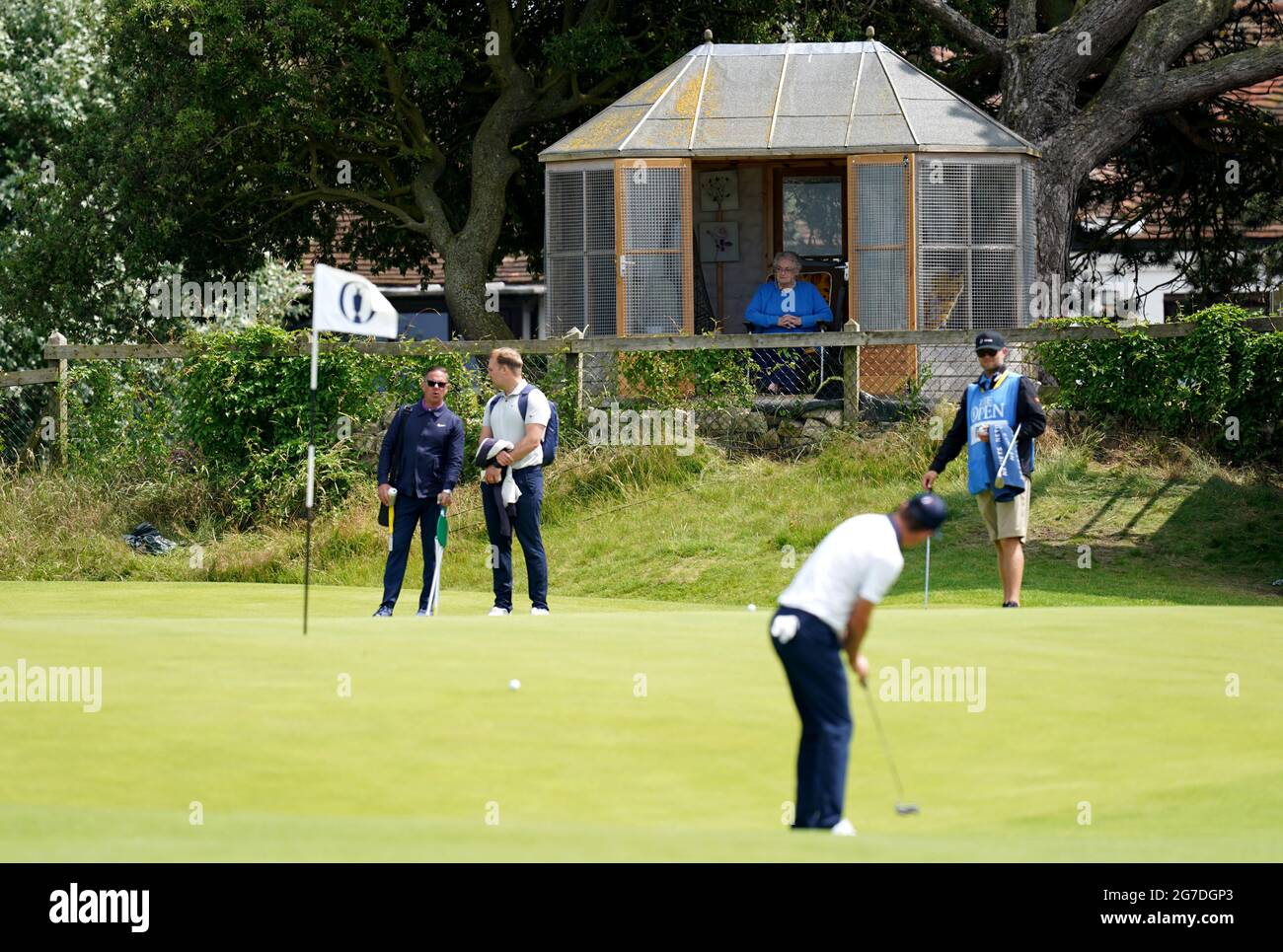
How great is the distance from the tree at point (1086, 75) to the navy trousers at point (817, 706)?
764 inches

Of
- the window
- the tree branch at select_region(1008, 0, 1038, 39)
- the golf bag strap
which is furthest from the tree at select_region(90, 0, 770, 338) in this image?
the golf bag strap

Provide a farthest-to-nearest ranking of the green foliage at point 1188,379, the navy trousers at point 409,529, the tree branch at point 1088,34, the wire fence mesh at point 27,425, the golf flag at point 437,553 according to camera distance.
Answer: the tree branch at point 1088,34 → the wire fence mesh at point 27,425 → the green foliage at point 1188,379 → the navy trousers at point 409,529 → the golf flag at point 437,553

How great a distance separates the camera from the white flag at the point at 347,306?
39.2 feet

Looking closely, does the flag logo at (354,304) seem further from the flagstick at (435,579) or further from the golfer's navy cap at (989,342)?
the golfer's navy cap at (989,342)

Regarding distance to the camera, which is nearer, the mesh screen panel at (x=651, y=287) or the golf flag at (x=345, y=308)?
the golf flag at (x=345, y=308)

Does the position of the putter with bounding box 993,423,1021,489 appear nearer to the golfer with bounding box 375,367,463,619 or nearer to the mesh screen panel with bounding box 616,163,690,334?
the golfer with bounding box 375,367,463,619

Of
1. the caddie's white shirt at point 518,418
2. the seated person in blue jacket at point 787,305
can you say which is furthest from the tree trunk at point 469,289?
the caddie's white shirt at point 518,418

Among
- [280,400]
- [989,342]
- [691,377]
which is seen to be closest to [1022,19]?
[691,377]

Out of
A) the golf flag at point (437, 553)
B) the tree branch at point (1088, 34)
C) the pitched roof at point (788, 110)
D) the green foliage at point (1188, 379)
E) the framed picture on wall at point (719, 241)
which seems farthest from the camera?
the framed picture on wall at point (719, 241)

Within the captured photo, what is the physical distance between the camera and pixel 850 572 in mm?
7613

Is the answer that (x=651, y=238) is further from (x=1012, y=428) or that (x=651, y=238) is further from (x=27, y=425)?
(x=1012, y=428)

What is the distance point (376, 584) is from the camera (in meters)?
19.2
